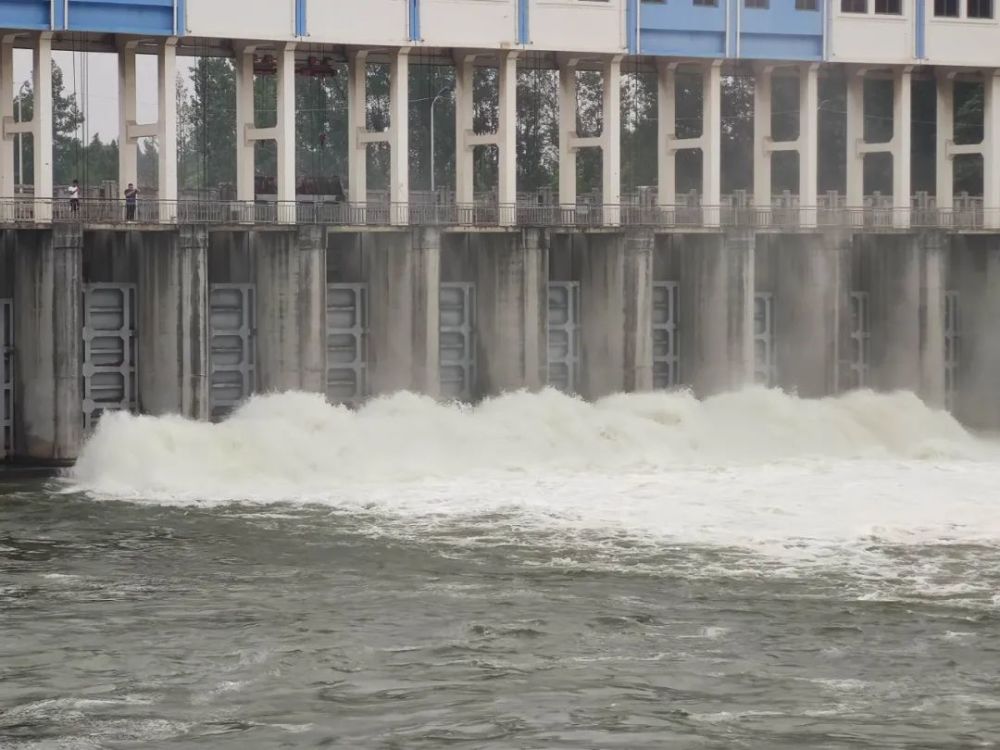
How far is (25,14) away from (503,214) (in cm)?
1350

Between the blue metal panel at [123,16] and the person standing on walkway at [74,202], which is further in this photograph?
the blue metal panel at [123,16]

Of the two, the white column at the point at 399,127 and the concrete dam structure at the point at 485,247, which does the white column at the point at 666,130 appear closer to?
the concrete dam structure at the point at 485,247

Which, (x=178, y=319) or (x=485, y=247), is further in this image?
(x=485, y=247)

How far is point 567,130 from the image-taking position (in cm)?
5312

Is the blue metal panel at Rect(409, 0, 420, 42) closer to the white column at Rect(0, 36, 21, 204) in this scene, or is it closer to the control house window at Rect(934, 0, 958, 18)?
the white column at Rect(0, 36, 21, 204)

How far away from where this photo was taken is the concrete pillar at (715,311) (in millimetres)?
49406

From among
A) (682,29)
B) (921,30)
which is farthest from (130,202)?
(921,30)

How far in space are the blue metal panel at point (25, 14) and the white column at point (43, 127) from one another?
612 millimetres

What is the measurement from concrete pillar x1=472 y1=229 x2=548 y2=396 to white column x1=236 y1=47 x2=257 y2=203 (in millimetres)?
6334

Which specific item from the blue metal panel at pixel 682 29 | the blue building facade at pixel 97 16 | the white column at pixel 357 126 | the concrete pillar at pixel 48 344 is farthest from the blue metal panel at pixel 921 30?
the concrete pillar at pixel 48 344

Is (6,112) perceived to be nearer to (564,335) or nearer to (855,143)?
(564,335)

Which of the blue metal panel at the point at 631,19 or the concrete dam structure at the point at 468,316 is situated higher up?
the blue metal panel at the point at 631,19

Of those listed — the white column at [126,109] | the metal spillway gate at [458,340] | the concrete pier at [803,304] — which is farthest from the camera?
the concrete pier at [803,304]

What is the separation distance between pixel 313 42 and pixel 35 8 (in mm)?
7078
